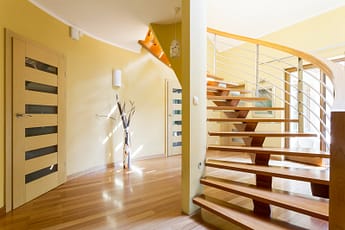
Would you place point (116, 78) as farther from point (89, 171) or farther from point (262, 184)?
point (262, 184)

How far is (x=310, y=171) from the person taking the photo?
1965mm

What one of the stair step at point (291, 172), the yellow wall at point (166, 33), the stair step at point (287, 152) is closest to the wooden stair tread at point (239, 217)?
the stair step at point (291, 172)

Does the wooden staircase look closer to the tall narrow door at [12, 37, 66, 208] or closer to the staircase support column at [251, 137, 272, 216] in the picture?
the staircase support column at [251, 137, 272, 216]

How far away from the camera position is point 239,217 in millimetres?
1987

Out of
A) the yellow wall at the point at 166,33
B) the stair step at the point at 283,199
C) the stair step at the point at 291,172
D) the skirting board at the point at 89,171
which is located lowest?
the skirting board at the point at 89,171

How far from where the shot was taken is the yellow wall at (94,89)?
275 centimetres

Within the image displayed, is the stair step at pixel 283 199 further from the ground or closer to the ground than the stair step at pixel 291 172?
closer to the ground

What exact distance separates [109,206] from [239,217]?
1485mm

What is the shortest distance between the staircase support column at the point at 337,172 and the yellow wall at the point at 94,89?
297cm

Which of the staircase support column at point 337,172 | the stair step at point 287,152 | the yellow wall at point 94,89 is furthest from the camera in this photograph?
the yellow wall at point 94,89

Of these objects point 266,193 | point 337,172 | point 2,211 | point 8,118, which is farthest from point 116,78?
point 337,172

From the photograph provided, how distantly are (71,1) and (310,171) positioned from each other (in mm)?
3340

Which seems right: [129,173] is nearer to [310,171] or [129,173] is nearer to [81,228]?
[81,228]

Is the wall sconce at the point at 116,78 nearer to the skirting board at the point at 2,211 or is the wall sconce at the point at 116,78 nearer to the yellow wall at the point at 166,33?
the yellow wall at the point at 166,33
